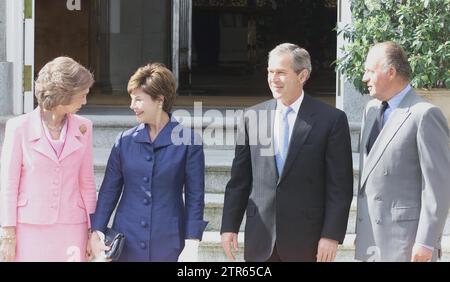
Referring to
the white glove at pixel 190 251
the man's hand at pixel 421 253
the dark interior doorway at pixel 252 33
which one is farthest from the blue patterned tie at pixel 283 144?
the dark interior doorway at pixel 252 33

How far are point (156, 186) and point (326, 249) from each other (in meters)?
0.87

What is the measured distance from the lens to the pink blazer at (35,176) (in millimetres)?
4309

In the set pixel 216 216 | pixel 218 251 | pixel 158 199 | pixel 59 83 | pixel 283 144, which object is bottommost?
pixel 218 251

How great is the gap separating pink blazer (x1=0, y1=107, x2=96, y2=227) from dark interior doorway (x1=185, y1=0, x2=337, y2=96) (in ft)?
42.3

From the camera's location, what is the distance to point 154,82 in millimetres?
4367

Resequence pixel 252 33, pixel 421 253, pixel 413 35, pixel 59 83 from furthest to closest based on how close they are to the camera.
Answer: pixel 252 33 → pixel 413 35 → pixel 59 83 → pixel 421 253

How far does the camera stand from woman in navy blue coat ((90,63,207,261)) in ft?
14.4

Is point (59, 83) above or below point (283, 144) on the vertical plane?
above

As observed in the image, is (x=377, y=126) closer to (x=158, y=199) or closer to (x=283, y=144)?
(x=283, y=144)

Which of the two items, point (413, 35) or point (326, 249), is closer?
point (326, 249)

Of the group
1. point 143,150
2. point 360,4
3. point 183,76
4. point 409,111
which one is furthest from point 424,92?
point 183,76

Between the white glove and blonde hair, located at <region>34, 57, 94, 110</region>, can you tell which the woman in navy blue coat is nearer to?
the white glove

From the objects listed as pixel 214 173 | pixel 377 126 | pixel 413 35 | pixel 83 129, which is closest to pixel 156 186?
pixel 83 129
